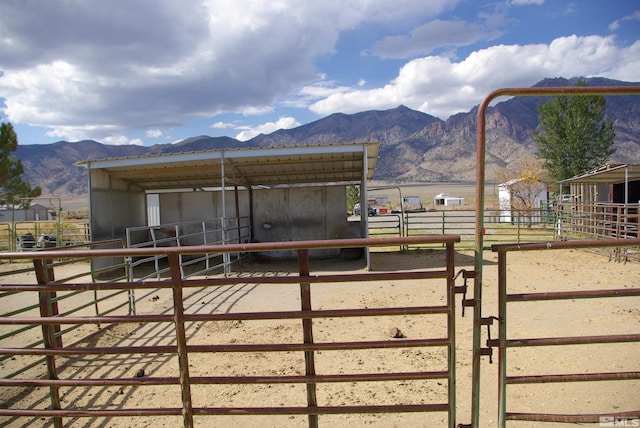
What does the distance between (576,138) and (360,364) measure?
31996 millimetres

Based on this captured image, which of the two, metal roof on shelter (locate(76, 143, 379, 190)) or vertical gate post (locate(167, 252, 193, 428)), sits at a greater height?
metal roof on shelter (locate(76, 143, 379, 190))

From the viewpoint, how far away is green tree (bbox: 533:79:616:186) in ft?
95.3

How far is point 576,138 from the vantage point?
29125mm

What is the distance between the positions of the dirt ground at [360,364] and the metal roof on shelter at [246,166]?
422cm

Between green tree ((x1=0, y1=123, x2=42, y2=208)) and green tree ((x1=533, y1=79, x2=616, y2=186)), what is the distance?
34.5 meters

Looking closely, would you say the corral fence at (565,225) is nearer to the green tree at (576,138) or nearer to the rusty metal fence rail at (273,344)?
the rusty metal fence rail at (273,344)

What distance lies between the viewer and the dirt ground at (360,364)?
314 cm

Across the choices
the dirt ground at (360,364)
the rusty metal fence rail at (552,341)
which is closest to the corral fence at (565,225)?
the dirt ground at (360,364)

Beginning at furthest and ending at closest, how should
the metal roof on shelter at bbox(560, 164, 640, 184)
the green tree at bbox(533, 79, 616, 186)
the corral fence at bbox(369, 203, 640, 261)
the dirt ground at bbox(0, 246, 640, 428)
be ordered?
the green tree at bbox(533, 79, 616, 186) < the metal roof on shelter at bbox(560, 164, 640, 184) < the corral fence at bbox(369, 203, 640, 261) < the dirt ground at bbox(0, 246, 640, 428)

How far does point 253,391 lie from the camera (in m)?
3.59

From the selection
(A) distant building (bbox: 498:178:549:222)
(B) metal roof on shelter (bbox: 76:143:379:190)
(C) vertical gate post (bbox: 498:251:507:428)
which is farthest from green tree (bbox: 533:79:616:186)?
(C) vertical gate post (bbox: 498:251:507:428)

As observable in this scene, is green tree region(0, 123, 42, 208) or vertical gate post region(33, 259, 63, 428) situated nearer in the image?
vertical gate post region(33, 259, 63, 428)

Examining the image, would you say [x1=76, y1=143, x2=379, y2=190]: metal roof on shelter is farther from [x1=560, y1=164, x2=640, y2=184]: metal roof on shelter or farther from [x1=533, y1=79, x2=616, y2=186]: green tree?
[x1=533, y1=79, x2=616, y2=186]: green tree

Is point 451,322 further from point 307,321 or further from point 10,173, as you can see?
point 10,173
